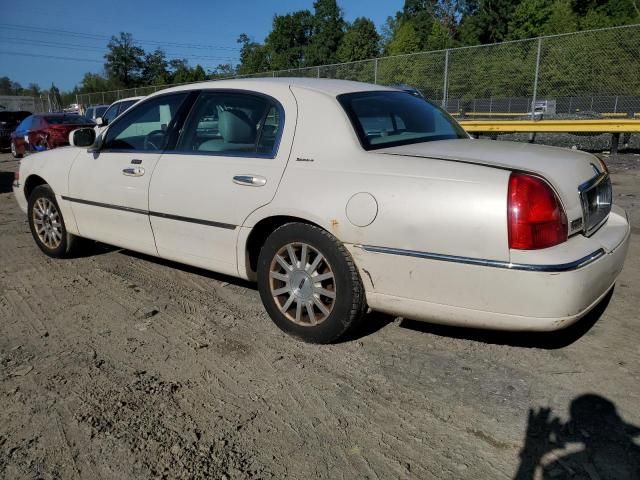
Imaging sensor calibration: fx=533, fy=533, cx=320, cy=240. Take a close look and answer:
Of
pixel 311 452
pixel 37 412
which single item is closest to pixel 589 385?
pixel 311 452

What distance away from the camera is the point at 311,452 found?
2.28 metres

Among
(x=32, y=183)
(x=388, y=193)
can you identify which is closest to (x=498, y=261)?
(x=388, y=193)

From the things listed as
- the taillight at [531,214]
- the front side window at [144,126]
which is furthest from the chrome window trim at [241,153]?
the taillight at [531,214]

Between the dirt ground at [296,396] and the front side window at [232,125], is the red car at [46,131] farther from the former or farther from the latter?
the front side window at [232,125]

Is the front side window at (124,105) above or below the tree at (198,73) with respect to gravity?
below

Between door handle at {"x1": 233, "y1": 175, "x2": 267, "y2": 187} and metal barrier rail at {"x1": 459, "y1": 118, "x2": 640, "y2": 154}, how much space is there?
34.5 feet

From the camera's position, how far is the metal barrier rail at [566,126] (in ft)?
37.1

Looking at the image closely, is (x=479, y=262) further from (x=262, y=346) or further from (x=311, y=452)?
(x=262, y=346)

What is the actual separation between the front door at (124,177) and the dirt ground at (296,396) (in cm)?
61

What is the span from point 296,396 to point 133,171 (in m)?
2.30

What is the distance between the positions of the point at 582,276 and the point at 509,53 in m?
13.4

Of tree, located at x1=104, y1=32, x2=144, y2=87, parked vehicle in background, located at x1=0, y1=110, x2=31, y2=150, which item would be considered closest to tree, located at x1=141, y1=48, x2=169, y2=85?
tree, located at x1=104, y1=32, x2=144, y2=87

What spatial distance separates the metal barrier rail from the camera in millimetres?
11295

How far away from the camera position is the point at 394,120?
3514 mm
